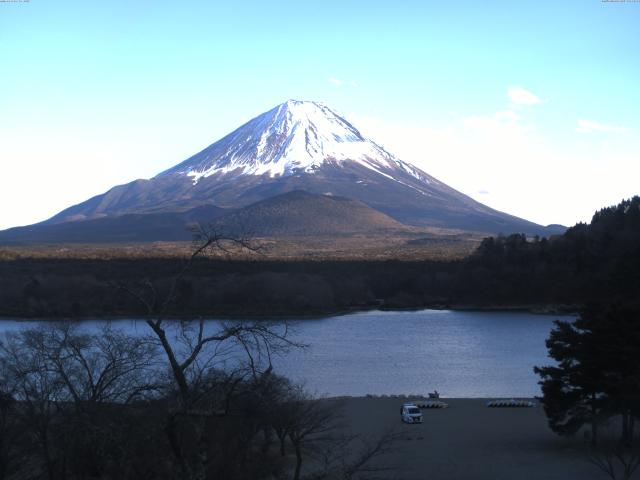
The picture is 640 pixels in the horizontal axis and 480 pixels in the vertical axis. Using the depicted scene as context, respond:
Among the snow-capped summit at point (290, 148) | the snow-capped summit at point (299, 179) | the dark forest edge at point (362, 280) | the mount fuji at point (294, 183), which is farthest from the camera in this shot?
the snow-capped summit at point (290, 148)

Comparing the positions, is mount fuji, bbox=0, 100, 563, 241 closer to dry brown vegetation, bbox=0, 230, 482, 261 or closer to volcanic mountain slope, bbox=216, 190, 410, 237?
volcanic mountain slope, bbox=216, 190, 410, 237

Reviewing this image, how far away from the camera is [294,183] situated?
113812 millimetres

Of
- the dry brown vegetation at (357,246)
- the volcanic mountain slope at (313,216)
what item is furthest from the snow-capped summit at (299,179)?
the dry brown vegetation at (357,246)

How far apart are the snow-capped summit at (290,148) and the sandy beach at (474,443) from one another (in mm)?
104449

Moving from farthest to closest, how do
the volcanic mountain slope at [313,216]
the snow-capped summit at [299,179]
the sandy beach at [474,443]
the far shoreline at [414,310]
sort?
the snow-capped summit at [299,179] < the volcanic mountain slope at [313,216] < the far shoreline at [414,310] < the sandy beach at [474,443]

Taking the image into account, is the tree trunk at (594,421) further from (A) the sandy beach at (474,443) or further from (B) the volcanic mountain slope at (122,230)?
(B) the volcanic mountain slope at (122,230)

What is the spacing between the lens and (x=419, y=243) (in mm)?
80000

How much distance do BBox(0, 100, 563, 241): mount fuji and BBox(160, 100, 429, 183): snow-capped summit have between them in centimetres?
15

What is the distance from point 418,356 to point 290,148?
10225 cm

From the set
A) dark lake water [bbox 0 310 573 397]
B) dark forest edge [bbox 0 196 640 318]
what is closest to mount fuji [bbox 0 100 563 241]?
dark forest edge [bbox 0 196 640 318]

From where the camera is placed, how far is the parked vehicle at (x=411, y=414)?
15547mm

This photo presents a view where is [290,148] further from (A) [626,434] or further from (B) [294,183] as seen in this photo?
(A) [626,434]

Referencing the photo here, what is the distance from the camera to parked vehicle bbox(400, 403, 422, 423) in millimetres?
15547

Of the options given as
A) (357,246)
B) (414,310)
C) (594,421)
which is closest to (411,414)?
(594,421)
